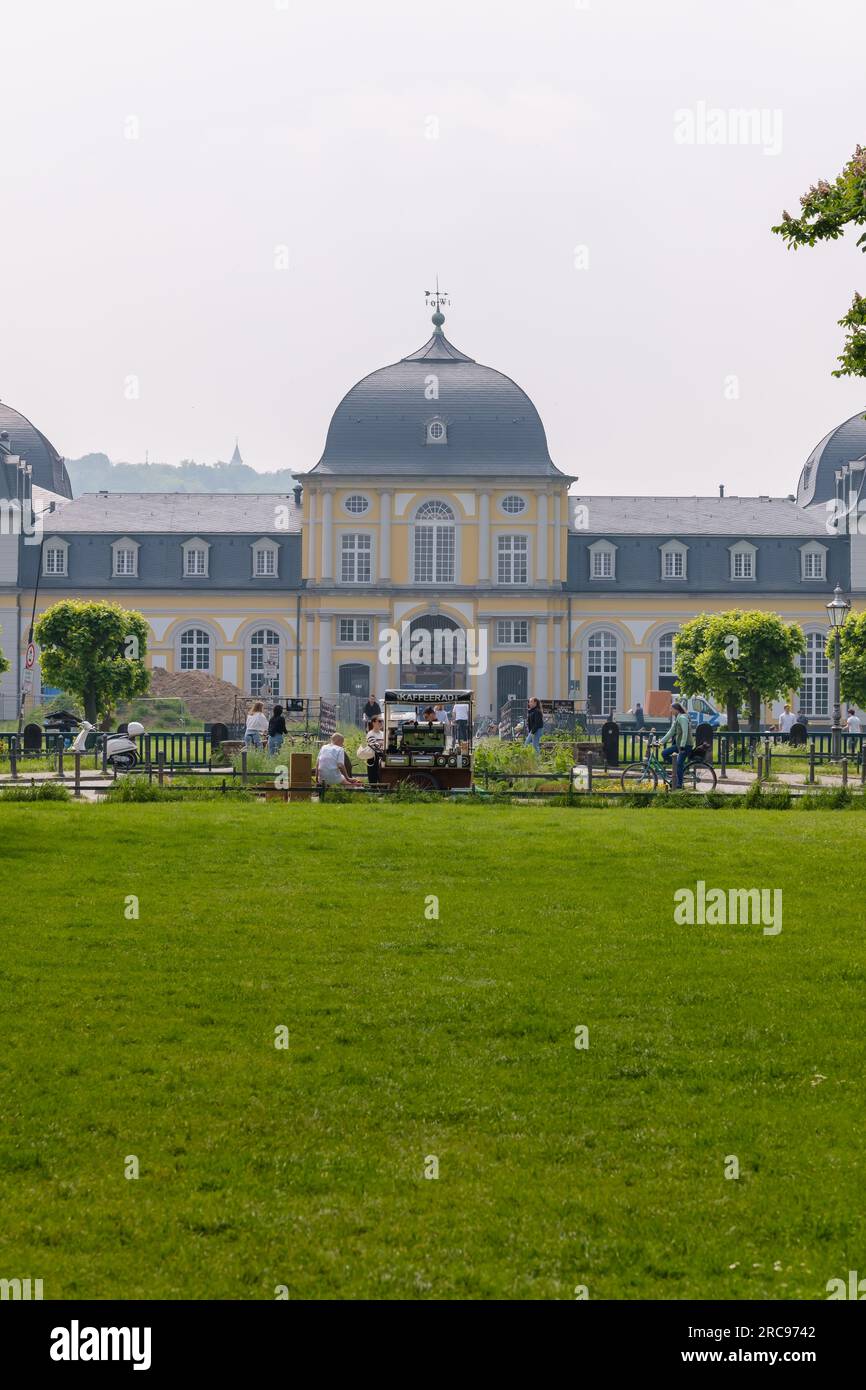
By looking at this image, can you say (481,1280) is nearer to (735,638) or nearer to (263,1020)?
(263,1020)

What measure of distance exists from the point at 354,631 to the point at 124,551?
396 inches

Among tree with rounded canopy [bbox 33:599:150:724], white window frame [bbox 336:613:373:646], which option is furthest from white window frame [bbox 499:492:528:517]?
tree with rounded canopy [bbox 33:599:150:724]

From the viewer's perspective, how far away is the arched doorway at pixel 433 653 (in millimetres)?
62844

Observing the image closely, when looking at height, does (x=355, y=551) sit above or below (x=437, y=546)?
below

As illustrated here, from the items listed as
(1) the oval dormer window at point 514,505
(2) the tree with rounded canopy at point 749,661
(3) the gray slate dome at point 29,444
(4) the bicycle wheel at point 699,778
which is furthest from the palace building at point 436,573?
(4) the bicycle wheel at point 699,778

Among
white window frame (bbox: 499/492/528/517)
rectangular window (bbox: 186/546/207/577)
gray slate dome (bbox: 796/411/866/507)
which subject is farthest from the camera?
gray slate dome (bbox: 796/411/866/507)

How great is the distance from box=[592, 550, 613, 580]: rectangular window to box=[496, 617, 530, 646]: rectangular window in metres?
3.75

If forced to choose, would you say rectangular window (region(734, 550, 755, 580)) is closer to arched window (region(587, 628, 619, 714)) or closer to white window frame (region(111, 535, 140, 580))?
arched window (region(587, 628, 619, 714))

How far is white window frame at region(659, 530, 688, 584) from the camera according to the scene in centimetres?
6488

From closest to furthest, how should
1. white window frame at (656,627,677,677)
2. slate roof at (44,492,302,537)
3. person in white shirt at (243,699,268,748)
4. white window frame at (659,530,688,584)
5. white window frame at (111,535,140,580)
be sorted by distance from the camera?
person in white shirt at (243,699,268,748), white window frame at (656,627,677,677), white window frame at (111,535,140,580), white window frame at (659,530,688,584), slate roof at (44,492,302,537)

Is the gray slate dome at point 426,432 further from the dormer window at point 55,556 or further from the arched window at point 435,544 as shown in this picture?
the dormer window at point 55,556

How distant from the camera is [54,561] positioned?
6444 cm

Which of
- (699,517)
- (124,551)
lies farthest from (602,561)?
(124,551)

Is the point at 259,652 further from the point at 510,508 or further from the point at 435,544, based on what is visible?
the point at 510,508
